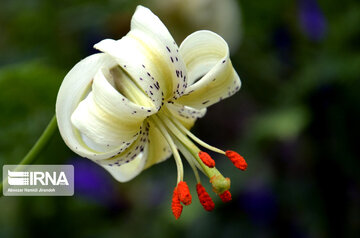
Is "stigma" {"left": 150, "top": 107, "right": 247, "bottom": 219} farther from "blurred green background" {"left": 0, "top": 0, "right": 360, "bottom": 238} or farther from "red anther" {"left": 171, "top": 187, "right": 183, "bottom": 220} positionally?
"blurred green background" {"left": 0, "top": 0, "right": 360, "bottom": 238}

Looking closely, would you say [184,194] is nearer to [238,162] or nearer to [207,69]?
[238,162]


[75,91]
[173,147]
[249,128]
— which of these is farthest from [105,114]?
[249,128]

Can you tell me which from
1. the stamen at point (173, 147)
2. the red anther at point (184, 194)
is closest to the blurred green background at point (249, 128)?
the stamen at point (173, 147)

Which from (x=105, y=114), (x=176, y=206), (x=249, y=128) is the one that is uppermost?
(x=105, y=114)

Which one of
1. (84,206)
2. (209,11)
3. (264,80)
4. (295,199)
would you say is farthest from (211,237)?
(209,11)

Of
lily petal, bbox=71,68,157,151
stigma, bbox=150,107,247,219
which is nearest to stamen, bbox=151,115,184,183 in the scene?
stigma, bbox=150,107,247,219

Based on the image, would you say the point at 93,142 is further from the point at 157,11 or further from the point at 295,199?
the point at 157,11

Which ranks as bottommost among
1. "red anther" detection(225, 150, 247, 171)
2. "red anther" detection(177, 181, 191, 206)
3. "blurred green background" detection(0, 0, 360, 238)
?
"blurred green background" detection(0, 0, 360, 238)
